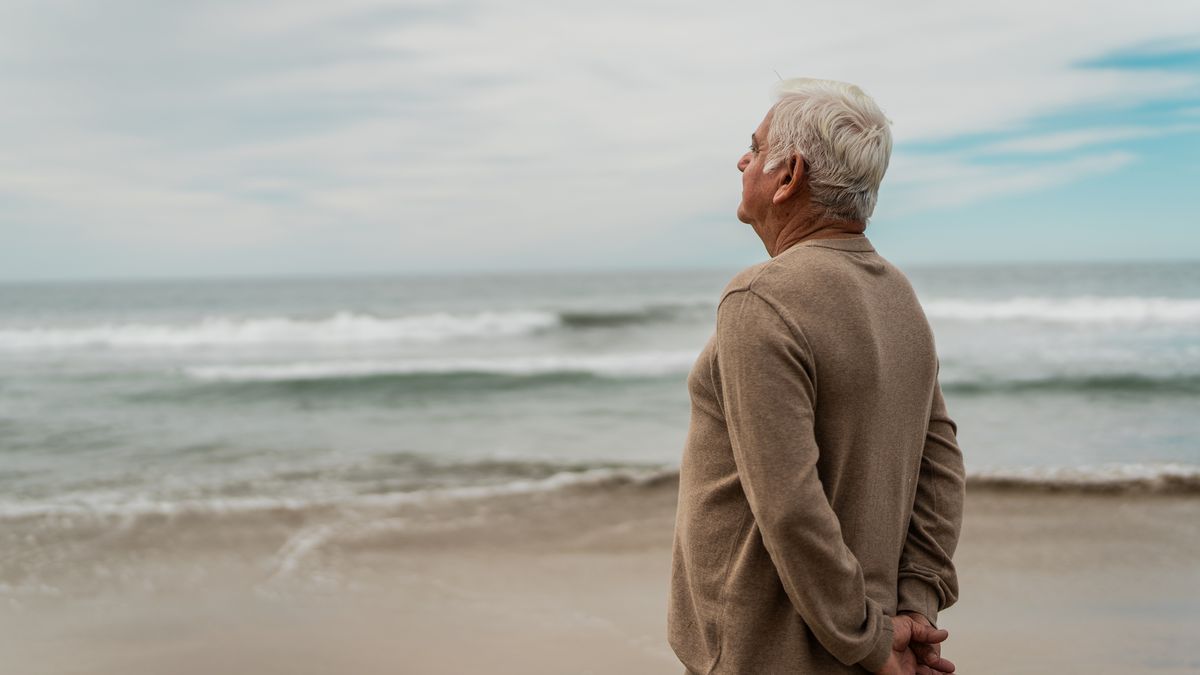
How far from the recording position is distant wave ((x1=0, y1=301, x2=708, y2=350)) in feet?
75.0

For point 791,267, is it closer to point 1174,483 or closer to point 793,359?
point 793,359

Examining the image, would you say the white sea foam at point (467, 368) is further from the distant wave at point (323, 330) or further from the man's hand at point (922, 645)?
the man's hand at point (922, 645)

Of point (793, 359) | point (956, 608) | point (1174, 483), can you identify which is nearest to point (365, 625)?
point (956, 608)

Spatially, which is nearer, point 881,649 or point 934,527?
point 881,649

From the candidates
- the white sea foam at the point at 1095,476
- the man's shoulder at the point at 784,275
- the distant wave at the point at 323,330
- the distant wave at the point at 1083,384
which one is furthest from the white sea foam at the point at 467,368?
the man's shoulder at the point at 784,275

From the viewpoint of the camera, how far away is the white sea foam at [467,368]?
14.6 m

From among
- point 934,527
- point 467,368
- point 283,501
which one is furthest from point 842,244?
point 467,368

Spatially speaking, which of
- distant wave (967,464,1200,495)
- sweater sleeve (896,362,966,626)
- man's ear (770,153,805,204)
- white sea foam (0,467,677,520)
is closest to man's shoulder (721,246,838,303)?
man's ear (770,153,805,204)

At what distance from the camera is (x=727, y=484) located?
4.52 feet

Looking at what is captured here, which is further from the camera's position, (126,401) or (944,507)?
(126,401)

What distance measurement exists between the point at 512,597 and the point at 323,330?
21427mm

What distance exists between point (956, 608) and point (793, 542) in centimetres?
313

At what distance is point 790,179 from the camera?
4.64 feet

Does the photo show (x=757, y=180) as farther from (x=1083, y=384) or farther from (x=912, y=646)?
(x=1083, y=384)
